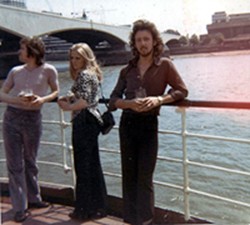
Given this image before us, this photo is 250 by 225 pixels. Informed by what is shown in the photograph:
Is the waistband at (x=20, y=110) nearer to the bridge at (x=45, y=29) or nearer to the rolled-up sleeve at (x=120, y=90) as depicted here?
the rolled-up sleeve at (x=120, y=90)

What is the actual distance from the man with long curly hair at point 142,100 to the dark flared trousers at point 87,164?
230mm

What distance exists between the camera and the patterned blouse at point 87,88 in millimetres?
2428

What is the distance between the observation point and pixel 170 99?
2.24m

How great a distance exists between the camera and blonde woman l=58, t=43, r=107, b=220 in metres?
2.45

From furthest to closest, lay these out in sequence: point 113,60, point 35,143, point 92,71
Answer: point 113,60, point 35,143, point 92,71

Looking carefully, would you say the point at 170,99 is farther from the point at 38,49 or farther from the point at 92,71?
the point at 38,49

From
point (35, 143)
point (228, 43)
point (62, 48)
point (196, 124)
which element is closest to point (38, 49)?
point (35, 143)

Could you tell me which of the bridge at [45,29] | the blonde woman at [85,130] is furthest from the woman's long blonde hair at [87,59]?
the bridge at [45,29]

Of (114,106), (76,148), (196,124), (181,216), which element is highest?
(114,106)

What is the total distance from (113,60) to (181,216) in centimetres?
3935

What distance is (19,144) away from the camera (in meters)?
2.65

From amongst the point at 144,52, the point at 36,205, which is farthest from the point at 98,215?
the point at 144,52

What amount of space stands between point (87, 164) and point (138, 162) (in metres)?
0.38

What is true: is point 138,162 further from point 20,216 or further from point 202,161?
point 202,161
